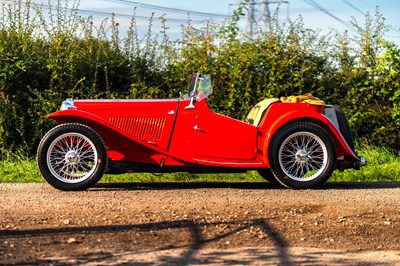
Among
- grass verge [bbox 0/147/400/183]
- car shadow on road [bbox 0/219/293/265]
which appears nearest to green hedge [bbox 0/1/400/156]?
grass verge [bbox 0/147/400/183]

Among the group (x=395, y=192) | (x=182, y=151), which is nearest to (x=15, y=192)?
(x=182, y=151)

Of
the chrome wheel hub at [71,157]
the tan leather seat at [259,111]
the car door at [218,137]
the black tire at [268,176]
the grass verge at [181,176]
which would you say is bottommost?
the grass verge at [181,176]

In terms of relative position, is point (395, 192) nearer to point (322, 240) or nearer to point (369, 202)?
point (369, 202)

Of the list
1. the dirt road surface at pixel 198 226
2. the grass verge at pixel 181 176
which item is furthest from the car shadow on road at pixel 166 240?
the grass verge at pixel 181 176

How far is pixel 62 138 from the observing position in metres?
8.95

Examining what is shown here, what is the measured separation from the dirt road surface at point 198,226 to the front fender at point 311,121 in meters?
0.51

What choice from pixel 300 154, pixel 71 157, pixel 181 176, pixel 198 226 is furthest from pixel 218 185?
pixel 198 226

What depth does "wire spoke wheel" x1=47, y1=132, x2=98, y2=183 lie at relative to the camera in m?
8.94

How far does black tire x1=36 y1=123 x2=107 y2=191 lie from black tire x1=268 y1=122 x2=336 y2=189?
1.98 metres

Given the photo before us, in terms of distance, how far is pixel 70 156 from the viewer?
8.94 m

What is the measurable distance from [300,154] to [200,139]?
118 centimetres

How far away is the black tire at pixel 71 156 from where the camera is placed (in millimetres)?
8891

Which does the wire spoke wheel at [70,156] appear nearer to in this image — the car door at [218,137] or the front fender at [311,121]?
the car door at [218,137]

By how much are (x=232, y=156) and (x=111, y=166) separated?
55.0 inches
